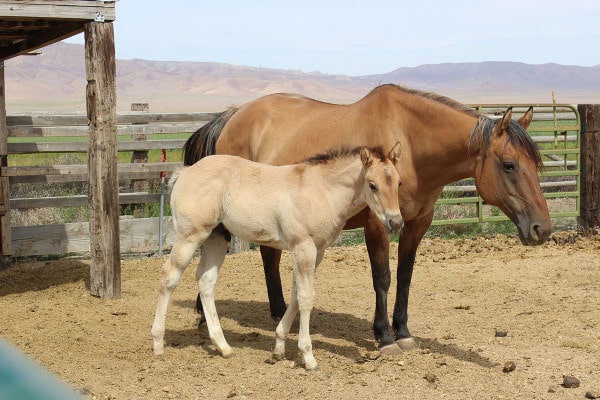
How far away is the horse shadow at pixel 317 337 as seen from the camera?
19.7ft

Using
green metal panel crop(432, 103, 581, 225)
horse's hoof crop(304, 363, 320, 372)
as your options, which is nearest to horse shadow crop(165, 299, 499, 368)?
horse's hoof crop(304, 363, 320, 372)

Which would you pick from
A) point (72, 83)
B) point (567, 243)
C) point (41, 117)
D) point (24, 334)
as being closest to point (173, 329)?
point (24, 334)

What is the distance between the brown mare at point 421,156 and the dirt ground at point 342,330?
24.7 inches

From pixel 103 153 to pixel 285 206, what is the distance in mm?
2915

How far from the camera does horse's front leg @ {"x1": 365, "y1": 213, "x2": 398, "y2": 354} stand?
232 inches

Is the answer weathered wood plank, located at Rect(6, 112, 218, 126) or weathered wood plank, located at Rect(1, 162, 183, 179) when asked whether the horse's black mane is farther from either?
weathered wood plank, located at Rect(6, 112, 218, 126)

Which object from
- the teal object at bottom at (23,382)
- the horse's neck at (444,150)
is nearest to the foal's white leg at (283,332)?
the horse's neck at (444,150)

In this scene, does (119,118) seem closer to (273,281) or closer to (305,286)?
(273,281)

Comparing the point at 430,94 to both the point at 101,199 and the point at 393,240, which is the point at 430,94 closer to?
the point at 101,199

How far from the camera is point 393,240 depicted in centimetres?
1141

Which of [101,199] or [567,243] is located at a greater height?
[101,199]

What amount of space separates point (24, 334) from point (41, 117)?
13.8 ft

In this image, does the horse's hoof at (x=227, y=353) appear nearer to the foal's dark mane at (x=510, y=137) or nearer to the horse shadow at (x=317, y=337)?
the horse shadow at (x=317, y=337)

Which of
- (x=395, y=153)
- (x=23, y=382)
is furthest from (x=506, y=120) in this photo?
(x=23, y=382)
